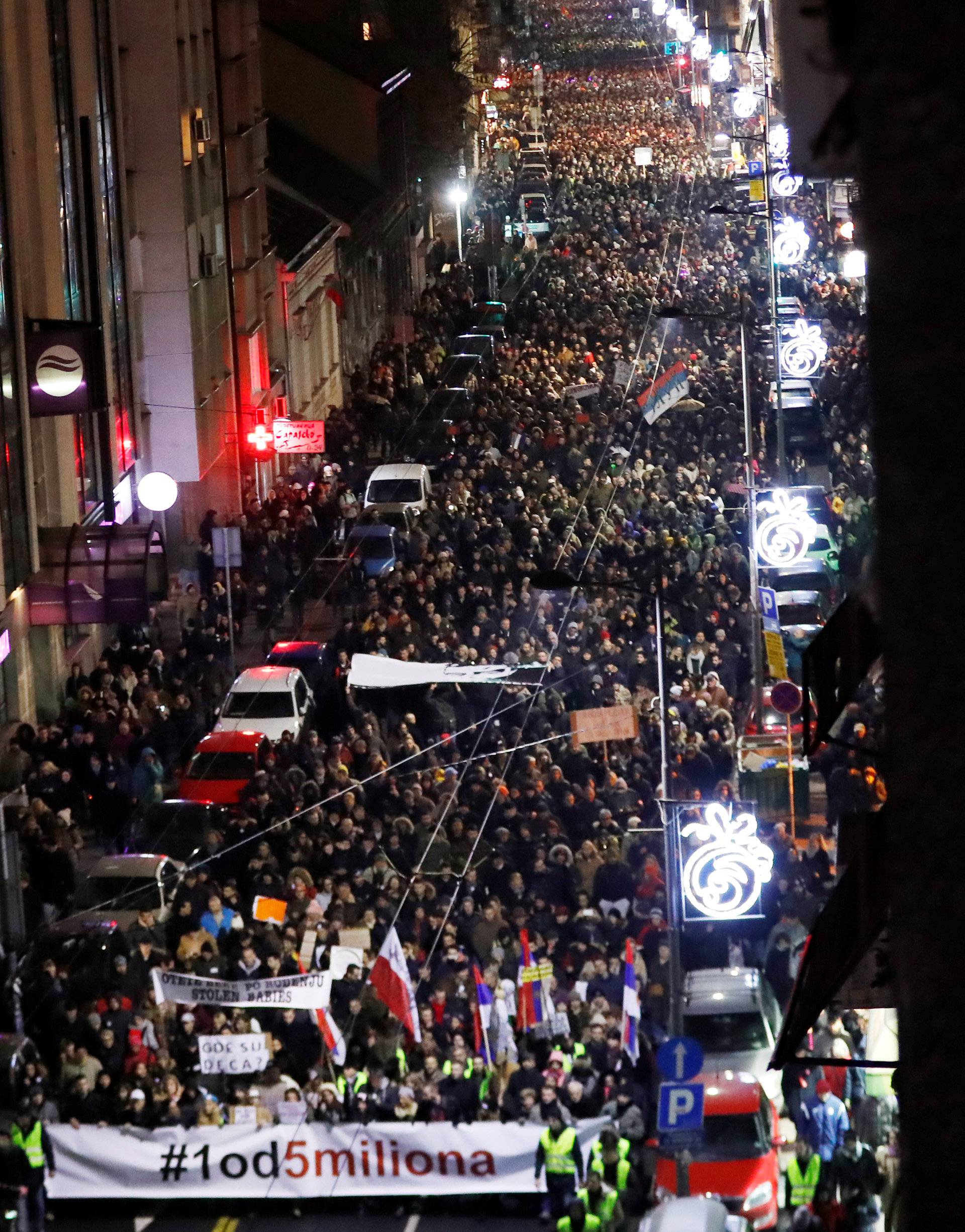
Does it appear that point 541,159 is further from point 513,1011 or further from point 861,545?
point 513,1011

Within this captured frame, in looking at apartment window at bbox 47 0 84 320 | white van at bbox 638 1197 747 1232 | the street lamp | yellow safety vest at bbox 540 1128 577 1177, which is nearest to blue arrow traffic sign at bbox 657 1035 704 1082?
white van at bbox 638 1197 747 1232

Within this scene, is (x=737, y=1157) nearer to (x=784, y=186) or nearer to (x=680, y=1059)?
(x=680, y=1059)

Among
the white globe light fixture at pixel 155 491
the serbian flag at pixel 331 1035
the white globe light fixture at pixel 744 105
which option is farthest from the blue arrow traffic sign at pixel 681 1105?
the white globe light fixture at pixel 744 105

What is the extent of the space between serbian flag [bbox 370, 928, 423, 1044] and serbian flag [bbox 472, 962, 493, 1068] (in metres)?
0.45

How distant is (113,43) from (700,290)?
20338 mm

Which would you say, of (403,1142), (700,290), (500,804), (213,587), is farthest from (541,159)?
(403,1142)

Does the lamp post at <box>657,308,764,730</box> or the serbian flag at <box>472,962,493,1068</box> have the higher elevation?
the lamp post at <box>657,308,764,730</box>

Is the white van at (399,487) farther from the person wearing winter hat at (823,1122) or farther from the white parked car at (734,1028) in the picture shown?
the person wearing winter hat at (823,1122)

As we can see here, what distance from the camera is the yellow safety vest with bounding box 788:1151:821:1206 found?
1391cm

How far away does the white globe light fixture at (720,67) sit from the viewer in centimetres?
7956

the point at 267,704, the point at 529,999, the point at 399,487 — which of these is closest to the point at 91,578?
the point at 267,704

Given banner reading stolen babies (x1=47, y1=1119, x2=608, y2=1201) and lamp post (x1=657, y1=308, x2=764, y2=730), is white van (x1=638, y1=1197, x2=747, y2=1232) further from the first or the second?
lamp post (x1=657, y1=308, x2=764, y2=730)

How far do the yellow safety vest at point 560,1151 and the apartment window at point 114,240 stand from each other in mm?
23097

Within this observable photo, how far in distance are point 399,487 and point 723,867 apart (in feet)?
72.3
